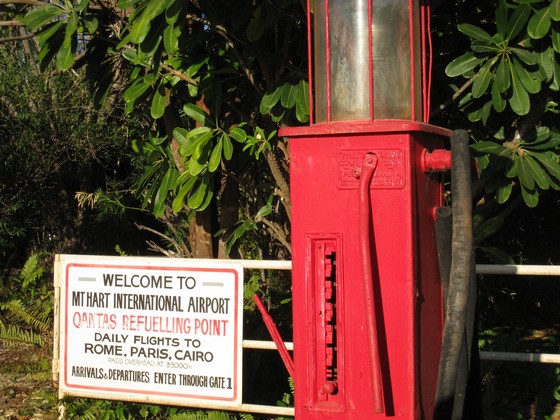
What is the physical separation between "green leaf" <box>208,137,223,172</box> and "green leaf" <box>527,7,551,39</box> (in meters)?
1.92

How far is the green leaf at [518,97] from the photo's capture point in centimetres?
436

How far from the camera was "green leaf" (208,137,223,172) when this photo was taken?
4906mm

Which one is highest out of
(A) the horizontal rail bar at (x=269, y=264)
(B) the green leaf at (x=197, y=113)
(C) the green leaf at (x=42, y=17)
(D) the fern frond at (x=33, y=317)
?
(C) the green leaf at (x=42, y=17)

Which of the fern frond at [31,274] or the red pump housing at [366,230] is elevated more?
the red pump housing at [366,230]

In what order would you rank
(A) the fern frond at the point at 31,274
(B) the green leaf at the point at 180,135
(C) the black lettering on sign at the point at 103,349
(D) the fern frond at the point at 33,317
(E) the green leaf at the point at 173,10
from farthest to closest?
(A) the fern frond at the point at 31,274 < (D) the fern frond at the point at 33,317 < (B) the green leaf at the point at 180,135 < (C) the black lettering on sign at the point at 103,349 < (E) the green leaf at the point at 173,10

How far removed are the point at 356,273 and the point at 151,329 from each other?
8.82 ft

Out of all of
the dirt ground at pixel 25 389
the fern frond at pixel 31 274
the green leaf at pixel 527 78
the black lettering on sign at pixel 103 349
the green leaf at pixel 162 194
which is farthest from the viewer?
the fern frond at pixel 31 274

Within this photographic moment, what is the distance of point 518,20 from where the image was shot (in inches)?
171

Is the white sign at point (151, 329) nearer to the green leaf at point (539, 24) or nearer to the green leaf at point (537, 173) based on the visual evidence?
the green leaf at point (537, 173)

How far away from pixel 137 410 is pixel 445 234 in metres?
3.48

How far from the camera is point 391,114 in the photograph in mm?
2648

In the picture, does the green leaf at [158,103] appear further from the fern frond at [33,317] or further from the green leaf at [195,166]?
the fern frond at [33,317]

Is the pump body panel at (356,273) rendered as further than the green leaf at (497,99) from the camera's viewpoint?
No

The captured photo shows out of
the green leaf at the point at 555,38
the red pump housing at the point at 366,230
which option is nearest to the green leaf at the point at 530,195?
the green leaf at the point at 555,38
